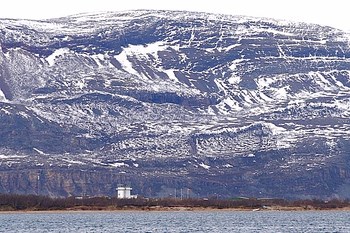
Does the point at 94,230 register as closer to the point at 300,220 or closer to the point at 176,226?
the point at 176,226

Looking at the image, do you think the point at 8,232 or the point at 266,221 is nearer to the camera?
the point at 8,232

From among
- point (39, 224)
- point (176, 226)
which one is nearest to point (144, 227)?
→ point (176, 226)

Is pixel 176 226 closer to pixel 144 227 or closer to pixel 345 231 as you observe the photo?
pixel 144 227

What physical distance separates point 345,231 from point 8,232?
34500mm

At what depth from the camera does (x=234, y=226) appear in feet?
544

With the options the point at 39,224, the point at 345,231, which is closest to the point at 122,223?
the point at 39,224

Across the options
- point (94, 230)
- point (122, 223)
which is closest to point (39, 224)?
point (122, 223)

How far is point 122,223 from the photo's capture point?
180 meters

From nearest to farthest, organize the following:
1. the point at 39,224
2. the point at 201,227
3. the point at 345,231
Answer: the point at 345,231 < the point at 201,227 < the point at 39,224

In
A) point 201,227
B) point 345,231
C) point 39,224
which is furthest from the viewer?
point 39,224

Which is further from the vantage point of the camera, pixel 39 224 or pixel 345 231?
pixel 39 224

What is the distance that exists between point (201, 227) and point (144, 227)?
284 inches

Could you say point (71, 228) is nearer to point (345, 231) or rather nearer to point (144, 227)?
point (144, 227)

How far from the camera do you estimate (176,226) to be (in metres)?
168
